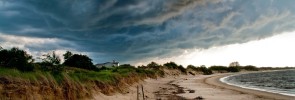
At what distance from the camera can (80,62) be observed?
227 ft

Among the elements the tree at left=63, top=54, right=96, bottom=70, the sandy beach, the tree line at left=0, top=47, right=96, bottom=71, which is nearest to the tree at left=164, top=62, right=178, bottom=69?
the tree at left=63, top=54, right=96, bottom=70

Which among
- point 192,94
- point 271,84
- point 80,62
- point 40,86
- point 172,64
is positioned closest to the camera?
point 40,86

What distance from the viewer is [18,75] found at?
667 inches

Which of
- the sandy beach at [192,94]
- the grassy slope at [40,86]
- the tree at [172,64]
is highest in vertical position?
the tree at [172,64]

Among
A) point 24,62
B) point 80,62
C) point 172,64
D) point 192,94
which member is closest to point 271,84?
point 192,94

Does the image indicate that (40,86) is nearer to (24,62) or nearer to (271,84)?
(24,62)

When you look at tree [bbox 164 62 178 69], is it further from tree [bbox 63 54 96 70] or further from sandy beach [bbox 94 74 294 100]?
sandy beach [bbox 94 74 294 100]

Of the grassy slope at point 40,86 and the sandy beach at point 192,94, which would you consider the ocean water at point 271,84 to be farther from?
the grassy slope at point 40,86

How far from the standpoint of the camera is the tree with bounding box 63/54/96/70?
226ft

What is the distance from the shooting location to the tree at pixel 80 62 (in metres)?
68.9

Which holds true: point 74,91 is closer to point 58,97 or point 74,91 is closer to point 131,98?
point 58,97

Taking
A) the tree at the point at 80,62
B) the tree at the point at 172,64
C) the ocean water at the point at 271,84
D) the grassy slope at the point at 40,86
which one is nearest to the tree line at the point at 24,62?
the grassy slope at the point at 40,86

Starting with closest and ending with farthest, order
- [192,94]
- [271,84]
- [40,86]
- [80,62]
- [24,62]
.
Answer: [40,86] < [24,62] < [192,94] < [271,84] < [80,62]

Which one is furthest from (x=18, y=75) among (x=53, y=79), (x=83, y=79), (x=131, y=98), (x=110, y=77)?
(x=110, y=77)
